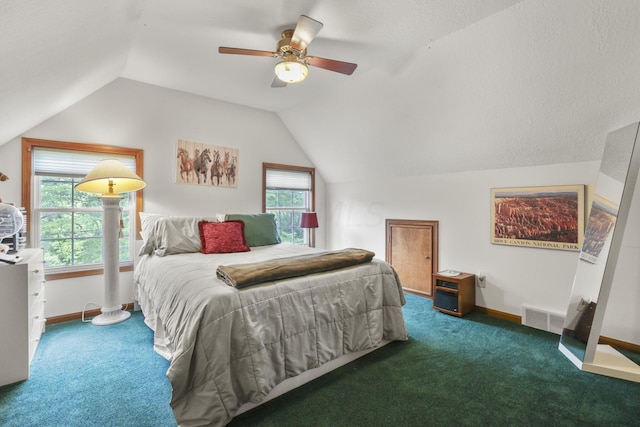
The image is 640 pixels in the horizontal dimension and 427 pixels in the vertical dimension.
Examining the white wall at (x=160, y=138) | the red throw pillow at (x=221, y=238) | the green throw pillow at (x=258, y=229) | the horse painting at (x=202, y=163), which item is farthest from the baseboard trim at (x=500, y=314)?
the horse painting at (x=202, y=163)

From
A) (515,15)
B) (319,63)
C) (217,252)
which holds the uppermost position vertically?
(515,15)

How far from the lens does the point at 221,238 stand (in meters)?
3.18

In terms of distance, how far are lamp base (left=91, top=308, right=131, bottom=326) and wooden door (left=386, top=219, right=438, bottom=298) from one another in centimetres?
343

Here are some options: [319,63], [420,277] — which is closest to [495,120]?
[319,63]

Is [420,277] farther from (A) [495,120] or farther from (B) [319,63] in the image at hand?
(B) [319,63]

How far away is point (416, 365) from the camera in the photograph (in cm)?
228

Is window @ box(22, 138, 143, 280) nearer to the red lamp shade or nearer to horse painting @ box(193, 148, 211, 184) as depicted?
horse painting @ box(193, 148, 211, 184)

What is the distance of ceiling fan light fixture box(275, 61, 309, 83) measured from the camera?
89.4 inches

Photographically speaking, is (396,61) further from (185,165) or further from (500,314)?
(500,314)

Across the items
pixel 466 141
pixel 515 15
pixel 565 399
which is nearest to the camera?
pixel 565 399

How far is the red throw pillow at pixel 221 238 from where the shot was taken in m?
3.12

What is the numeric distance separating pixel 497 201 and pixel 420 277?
55.4 inches

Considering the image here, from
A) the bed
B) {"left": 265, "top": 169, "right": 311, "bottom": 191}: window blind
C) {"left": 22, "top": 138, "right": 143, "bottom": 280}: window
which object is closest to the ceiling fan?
the bed

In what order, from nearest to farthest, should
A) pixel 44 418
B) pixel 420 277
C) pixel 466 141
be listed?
pixel 44 418, pixel 466 141, pixel 420 277
